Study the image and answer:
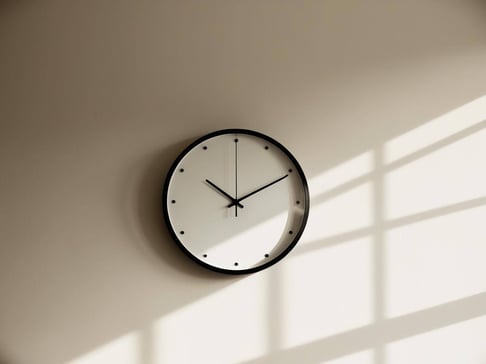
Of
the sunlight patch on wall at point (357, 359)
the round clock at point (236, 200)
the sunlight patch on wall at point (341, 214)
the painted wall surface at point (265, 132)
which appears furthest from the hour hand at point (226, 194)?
the sunlight patch on wall at point (357, 359)

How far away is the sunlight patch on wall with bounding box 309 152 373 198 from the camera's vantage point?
2.35 m

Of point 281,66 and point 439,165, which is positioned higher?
point 281,66

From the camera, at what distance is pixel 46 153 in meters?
2.29

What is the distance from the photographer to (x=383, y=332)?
2.33 m

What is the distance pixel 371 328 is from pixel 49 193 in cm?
138

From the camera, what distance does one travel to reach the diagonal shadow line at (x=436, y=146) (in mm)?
2379

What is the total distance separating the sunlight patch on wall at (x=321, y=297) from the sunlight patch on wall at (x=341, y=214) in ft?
0.23

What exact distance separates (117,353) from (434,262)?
1312 millimetres

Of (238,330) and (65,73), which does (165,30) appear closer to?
(65,73)

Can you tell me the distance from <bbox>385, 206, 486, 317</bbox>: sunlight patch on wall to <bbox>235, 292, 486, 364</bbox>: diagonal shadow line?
0.03 m

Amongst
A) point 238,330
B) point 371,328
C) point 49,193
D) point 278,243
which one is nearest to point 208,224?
point 278,243

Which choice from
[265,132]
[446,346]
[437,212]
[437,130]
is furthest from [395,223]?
[265,132]

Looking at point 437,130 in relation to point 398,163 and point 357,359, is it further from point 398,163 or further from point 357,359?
point 357,359

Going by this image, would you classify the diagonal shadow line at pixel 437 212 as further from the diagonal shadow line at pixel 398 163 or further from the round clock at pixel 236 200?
the round clock at pixel 236 200
